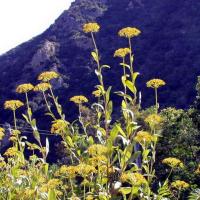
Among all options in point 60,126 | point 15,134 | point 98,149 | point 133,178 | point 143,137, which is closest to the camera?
point 133,178

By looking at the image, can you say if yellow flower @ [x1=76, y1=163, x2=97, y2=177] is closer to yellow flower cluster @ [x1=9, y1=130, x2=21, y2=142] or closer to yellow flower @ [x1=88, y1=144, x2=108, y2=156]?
yellow flower @ [x1=88, y1=144, x2=108, y2=156]

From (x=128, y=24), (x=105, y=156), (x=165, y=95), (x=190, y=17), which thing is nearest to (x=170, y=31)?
(x=190, y=17)

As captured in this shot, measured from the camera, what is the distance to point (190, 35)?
5669 cm

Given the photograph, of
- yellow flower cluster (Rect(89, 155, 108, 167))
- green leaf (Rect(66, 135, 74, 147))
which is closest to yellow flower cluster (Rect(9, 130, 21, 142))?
green leaf (Rect(66, 135, 74, 147))

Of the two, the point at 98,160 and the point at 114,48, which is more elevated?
the point at 98,160

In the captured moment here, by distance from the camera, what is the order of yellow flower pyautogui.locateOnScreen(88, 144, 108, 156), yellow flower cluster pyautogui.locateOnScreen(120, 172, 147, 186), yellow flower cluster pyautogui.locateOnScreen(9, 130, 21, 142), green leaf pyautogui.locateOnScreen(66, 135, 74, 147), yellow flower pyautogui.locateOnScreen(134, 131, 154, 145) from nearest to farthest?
yellow flower cluster pyautogui.locateOnScreen(120, 172, 147, 186), yellow flower pyautogui.locateOnScreen(88, 144, 108, 156), yellow flower pyautogui.locateOnScreen(134, 131, 154, 145), green leaf pyautogui.locateOnScreen(66, 135, 74, 147), yellow flower cluster pyautogui.locateOnScreen(9, 130, 21, 142)

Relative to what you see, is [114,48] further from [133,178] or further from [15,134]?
[133,178]

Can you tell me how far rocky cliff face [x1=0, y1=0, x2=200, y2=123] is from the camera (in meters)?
51.8

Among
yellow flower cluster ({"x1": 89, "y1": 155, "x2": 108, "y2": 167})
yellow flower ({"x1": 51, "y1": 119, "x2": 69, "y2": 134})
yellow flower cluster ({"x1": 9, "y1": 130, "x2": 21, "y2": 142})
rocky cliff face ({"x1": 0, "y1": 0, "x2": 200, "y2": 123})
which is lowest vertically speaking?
rocky cliff face ({"x1": 0, "y1": 0, "x2": 200, "y2": 123})

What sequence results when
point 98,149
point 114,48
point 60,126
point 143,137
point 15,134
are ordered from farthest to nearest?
point 114,48
point 15,134
point 60,126
point 143,137
point 98,149

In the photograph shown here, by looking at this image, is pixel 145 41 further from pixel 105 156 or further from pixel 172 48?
pixel 105 156

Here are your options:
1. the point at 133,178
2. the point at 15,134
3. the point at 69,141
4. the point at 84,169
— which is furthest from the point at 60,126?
the point at 133,178

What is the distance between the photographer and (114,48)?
6022cm

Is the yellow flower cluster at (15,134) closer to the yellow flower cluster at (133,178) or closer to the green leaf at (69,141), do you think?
the green leaf at (69,141)
